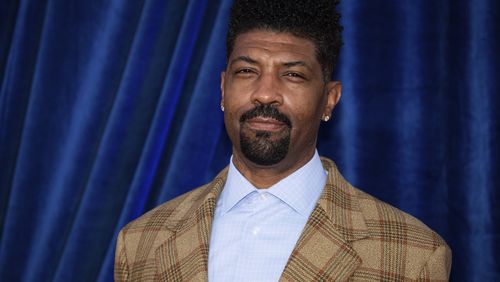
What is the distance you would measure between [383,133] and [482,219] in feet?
1.17

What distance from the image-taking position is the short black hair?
4.46 ft

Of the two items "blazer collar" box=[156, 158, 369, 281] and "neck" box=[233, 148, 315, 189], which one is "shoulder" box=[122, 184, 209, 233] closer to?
"blazer collar" box=[156, 158, 369, 281]

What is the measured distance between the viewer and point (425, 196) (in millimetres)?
1750

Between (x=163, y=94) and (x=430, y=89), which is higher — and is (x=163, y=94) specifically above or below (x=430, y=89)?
below

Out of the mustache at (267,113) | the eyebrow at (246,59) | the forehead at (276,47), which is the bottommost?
the mustache at (267,113)

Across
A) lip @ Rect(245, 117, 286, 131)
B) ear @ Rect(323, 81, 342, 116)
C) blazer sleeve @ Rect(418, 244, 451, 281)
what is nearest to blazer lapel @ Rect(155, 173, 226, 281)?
lip @ Rect(245, 117, 286, 131)

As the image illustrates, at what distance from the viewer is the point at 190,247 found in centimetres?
134

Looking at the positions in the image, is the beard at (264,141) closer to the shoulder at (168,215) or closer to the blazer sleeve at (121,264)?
the shoulder at (168,215)

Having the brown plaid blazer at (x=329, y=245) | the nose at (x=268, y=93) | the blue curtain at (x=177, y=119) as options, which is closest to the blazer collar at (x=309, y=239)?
the brown plaid blazer at (x=329, y=245)

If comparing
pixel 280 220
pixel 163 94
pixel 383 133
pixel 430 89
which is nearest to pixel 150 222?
pixel 280 220

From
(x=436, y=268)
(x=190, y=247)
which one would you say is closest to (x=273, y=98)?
(x=190, y=247)

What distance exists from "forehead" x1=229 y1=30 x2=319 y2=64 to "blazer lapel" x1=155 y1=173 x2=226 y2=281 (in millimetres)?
336

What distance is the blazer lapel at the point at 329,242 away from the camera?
123 centimetres

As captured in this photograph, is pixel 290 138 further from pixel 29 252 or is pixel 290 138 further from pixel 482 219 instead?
pixel 29 252
